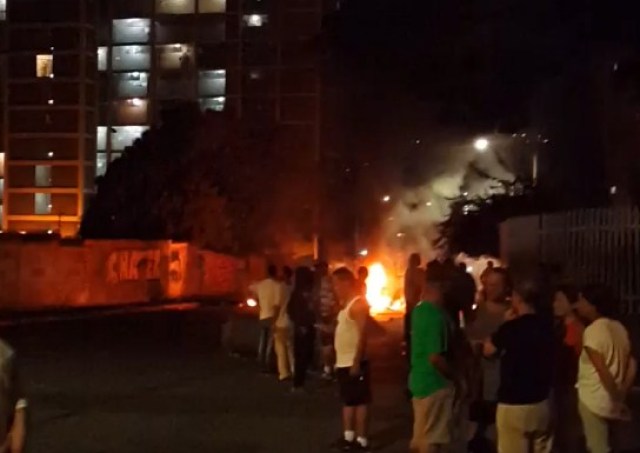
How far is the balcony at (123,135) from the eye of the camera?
323ft

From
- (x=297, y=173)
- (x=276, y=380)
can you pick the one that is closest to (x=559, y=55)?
(x=276, y=380)

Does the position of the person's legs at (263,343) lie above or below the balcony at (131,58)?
below

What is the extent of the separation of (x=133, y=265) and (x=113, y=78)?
53.6 m

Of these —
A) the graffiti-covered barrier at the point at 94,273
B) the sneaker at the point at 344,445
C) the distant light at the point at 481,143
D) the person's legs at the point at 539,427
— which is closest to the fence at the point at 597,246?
the sneaker at the point at 344,445

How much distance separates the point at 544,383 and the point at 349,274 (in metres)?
4.27

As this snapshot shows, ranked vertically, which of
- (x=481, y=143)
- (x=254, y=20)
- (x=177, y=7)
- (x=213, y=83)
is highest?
Answer: (x=177, y=7)

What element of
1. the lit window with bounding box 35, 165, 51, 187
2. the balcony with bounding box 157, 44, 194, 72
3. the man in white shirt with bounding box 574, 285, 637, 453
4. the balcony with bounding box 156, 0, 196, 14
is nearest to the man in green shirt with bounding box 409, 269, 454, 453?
the man in white shirt with bounding box 574, 285, 637, 453

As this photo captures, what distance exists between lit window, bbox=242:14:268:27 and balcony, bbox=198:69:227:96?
13.9 ft

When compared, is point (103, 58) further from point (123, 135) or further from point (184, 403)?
point (184, 403)

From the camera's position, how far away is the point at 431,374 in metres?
9.25

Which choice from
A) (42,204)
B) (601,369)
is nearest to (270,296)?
(601,369)

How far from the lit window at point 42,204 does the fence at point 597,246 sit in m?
75.5

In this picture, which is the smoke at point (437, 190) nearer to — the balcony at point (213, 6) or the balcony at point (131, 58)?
the balcony at point (213, 6)

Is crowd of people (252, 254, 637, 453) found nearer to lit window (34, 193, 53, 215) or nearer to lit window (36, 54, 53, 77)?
lit window (34, 193, 53, 215)
